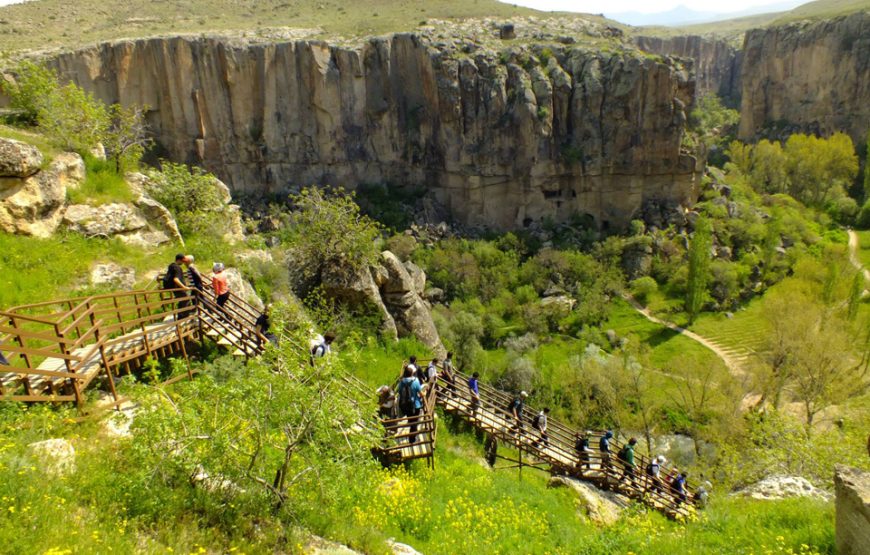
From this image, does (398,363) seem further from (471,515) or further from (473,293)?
(473,293)

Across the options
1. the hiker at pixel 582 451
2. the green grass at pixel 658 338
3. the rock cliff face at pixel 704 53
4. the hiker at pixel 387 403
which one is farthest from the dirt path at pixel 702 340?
the rock cliff face at pixel 704 53

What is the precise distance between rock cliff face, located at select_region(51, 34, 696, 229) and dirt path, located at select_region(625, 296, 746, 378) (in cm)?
1253

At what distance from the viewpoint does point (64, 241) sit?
39.6 ft

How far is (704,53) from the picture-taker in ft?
326

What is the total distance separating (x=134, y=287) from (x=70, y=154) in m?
5.13

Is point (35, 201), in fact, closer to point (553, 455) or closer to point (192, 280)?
point (192, 280)

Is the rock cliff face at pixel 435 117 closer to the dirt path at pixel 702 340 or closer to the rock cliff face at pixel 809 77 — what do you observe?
the dirt path at pixel 702 340

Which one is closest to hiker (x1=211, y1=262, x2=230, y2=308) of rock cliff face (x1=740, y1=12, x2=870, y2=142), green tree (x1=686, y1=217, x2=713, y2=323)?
green tree (x1=686, y1=217, x2=713, y2=323)

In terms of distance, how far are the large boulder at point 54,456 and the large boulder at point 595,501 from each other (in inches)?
374

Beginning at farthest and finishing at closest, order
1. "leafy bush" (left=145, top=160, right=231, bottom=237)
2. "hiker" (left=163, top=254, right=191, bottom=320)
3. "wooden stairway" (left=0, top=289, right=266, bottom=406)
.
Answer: "leafy bush" (left=145, top=160, right=231, bottom=237) < "hiker" (left=163, top=254, right=191, bottom=320) < "wooden stairway" (left=0, top=289, right=266, bottom=406)

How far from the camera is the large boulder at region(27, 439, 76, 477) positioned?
17.8ft

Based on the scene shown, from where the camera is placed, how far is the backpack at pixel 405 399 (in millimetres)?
10060

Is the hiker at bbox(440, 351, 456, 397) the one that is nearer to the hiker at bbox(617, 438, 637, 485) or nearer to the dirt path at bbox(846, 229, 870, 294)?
the hiker at bbox(617, 438, 637, 485)

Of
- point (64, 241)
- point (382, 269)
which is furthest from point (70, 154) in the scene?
point (382, 269)
